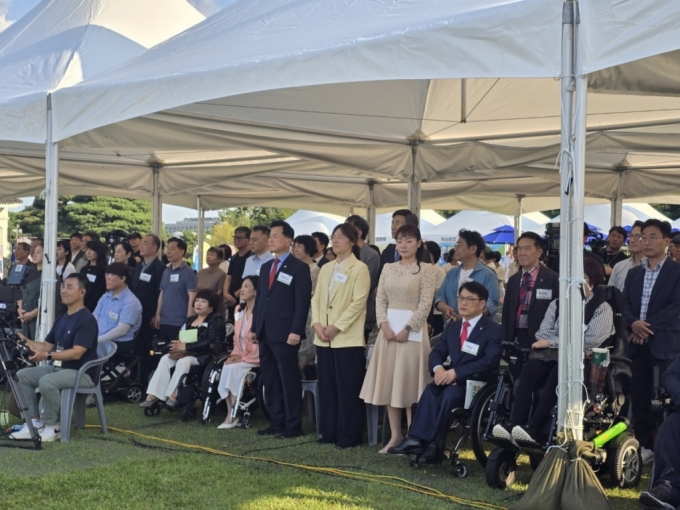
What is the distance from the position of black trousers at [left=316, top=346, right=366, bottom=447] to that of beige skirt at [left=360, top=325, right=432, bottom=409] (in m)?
0.21

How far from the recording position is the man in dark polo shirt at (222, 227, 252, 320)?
9.37 m

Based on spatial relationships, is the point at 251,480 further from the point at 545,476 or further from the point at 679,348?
the point at 679,348

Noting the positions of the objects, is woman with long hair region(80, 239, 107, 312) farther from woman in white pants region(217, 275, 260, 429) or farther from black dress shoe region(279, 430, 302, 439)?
black dress shoe region(279, 430, 302, 439)

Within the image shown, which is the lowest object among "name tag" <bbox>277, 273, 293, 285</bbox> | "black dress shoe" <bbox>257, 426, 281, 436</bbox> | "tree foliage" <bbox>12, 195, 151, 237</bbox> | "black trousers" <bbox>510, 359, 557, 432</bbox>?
"black dress shoe" <bbox>257, 426, 281, 436</bbox>

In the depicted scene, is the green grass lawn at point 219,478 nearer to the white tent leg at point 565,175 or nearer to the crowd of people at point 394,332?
the crowd of people at point 394,332

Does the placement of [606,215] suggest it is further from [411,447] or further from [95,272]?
[411,447]

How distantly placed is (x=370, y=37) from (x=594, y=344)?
230 centimetres

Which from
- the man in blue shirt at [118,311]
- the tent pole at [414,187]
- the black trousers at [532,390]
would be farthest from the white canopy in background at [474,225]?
the black trousers at [532,390]

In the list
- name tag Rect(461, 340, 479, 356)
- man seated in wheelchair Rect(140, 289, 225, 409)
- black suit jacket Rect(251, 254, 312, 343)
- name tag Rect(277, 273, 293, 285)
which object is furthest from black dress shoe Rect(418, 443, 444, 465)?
man seated in wheelchair Rect(140, 289, 225, 409)

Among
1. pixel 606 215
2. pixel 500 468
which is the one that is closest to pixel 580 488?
pixel 500 468

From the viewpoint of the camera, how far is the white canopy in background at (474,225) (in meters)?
20.9

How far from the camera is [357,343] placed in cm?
653

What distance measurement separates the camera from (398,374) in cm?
625

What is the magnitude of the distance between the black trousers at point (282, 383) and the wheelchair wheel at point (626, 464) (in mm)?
2602
